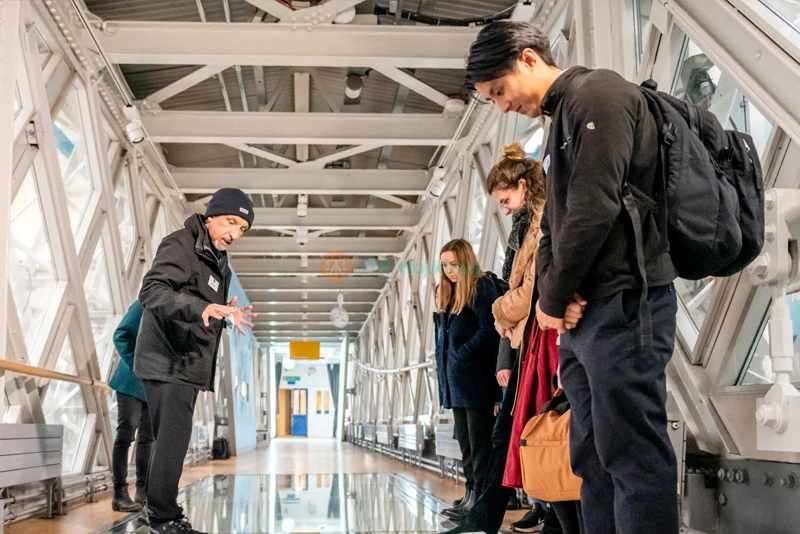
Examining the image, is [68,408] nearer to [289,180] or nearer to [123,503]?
[123,503]

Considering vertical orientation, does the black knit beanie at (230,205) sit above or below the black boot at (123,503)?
above

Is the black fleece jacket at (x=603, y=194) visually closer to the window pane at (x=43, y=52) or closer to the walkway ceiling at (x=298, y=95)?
the walkway ceiling at (x=298, y=95)

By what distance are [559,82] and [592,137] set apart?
0.22 m

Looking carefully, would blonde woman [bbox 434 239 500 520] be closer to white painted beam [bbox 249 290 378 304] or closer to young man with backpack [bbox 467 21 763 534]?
young man with backpack [bbox 467 21 763 534]

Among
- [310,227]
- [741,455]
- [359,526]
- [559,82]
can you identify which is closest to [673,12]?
[559,82]

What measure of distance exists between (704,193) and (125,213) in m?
6.24

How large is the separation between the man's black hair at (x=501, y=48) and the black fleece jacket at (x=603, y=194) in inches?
7.5

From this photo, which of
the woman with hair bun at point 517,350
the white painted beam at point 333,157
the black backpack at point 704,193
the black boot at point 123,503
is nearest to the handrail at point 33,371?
the black boot at point 123,503

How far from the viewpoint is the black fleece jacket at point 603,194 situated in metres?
1.33

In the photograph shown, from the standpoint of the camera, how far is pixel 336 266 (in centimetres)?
1255

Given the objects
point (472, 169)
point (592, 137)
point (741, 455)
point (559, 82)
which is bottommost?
point (741, 455)

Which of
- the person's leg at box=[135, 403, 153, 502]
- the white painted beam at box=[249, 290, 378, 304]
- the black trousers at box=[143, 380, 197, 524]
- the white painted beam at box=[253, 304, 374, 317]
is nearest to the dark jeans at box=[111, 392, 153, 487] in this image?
the person's leg at box=[135, 403, 153, 502]

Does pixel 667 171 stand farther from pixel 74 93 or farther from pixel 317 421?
pixel 317 421

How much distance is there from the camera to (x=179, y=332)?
2598mm
